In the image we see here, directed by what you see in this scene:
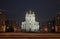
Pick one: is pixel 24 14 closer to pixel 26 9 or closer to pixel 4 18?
pixel 26 9

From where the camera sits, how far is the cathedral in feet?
8.79

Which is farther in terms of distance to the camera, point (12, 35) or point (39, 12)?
point (39, 12)

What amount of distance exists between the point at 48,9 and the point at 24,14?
44 centimetres

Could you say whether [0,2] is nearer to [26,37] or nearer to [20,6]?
[20,6]

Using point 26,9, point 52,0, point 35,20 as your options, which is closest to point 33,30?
point 35,20

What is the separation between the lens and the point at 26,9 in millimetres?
2770

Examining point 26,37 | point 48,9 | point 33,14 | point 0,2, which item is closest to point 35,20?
point 33,14

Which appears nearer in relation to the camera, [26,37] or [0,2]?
[26,37]

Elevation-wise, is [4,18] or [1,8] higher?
[1,8]

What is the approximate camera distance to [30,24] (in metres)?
2.69

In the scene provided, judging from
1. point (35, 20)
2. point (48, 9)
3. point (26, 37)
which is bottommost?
point (26, 37)

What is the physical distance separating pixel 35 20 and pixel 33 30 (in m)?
0.19

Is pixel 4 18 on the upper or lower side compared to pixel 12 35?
upper

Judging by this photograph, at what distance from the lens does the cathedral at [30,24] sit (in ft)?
8.79
